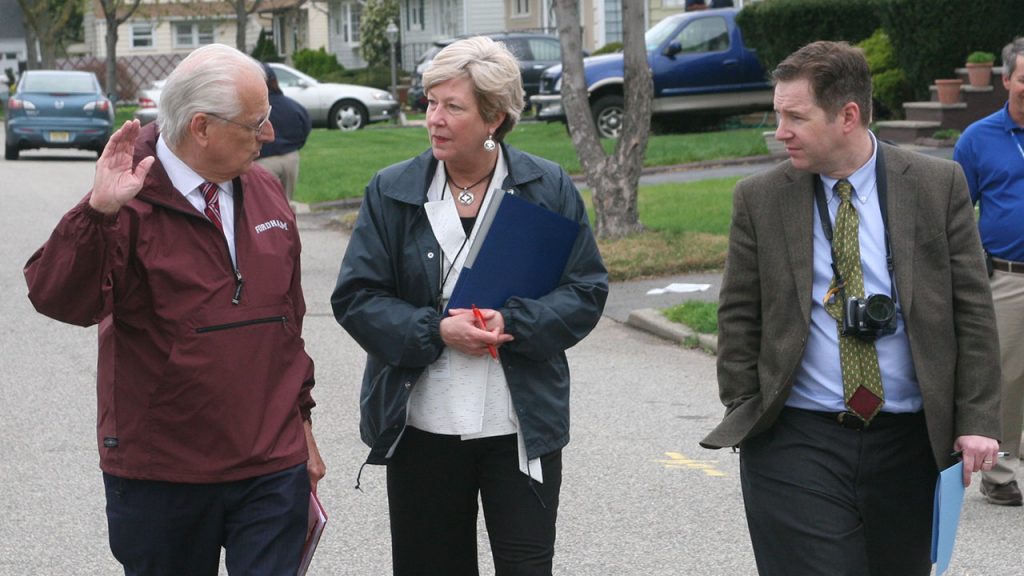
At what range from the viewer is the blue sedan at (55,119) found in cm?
2844

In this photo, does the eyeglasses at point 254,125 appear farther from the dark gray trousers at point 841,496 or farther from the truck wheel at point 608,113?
the truck wheel at point 608,113

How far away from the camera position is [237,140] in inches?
143

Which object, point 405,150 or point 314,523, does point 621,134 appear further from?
point 405,150

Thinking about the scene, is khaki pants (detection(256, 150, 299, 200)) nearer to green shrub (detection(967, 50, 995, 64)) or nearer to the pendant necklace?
the pendant necklace

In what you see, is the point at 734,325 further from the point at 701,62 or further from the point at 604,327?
the point at 701,62

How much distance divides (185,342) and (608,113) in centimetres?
2115

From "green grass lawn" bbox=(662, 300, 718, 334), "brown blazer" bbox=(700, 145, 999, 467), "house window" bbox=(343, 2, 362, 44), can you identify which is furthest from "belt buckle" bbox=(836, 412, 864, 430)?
"house window" bbox=(343, 2, 362, 44)

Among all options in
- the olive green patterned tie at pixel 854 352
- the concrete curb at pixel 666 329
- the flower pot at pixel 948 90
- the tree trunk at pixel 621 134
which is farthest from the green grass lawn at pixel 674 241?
the olive green patterned tie at pixel 854 352

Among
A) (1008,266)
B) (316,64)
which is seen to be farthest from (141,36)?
(1008,266)

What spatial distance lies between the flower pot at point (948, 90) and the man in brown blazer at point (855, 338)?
1607cm

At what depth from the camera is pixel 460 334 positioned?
396cm

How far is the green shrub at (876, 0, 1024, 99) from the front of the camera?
1981 cm

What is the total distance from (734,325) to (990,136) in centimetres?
280

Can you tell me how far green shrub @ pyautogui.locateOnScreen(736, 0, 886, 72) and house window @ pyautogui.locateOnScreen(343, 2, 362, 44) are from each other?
4079 centimetres
